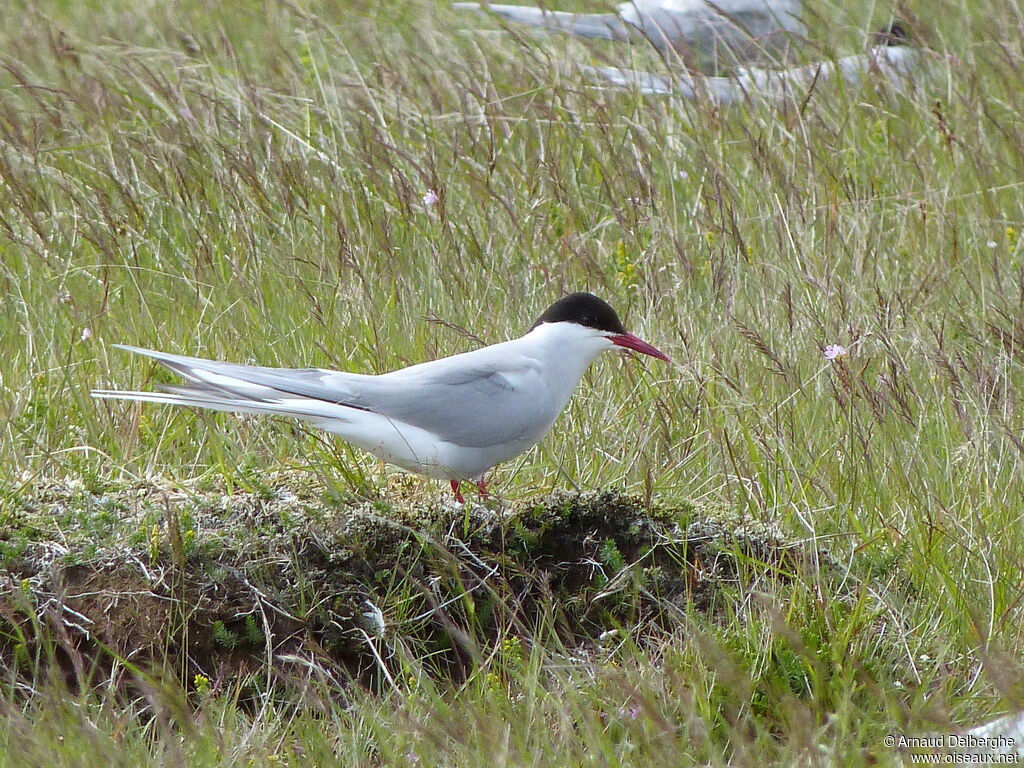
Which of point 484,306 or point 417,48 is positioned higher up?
point 417,48

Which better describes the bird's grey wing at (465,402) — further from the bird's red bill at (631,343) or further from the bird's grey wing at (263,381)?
the bird's red bill at (631,343)

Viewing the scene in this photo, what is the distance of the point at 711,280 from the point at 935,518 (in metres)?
1.35

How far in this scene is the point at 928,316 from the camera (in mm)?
3834

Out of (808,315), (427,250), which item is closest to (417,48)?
(427,250)

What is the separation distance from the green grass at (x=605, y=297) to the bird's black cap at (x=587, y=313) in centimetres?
24

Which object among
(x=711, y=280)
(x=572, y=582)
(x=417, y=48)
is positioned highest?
(x=417, y=48)

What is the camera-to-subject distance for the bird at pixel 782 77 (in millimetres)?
4898

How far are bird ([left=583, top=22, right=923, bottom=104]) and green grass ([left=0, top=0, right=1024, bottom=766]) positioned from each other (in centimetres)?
10

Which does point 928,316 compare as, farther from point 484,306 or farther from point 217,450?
point 217,450

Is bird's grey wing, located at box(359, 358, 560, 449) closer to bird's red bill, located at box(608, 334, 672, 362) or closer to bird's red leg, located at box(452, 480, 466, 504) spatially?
bird's red leg, located at box(452, 480, 466, 504)

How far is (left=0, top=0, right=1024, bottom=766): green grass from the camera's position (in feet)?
7.50

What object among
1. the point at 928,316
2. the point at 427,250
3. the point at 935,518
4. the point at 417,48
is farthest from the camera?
the point at 417,48

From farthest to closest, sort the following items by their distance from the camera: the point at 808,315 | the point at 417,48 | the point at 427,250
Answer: the point at 417,48
the point at 427,250
the point at 808,315

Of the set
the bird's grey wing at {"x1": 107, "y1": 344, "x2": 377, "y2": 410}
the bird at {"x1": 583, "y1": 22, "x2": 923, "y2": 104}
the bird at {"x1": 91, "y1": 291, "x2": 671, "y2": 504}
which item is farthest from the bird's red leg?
the bird at {"x1": 583, "y1": 22, "x2": 923, "y2": 104}
